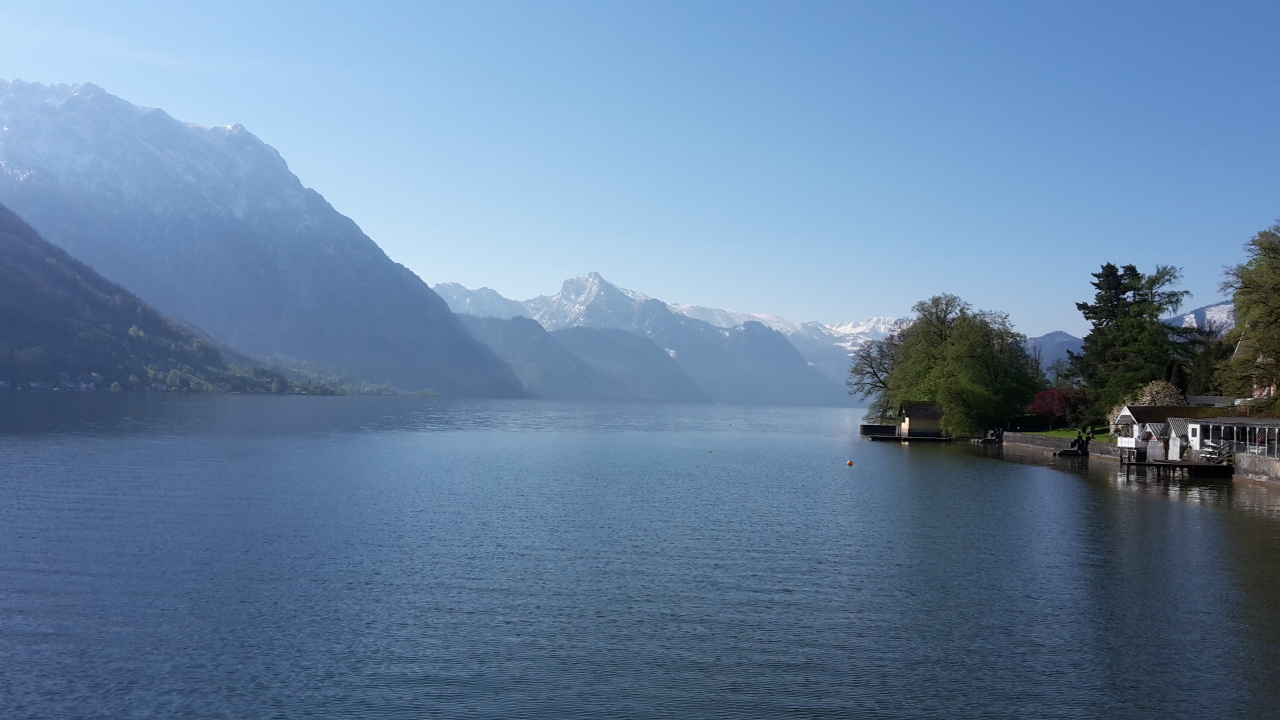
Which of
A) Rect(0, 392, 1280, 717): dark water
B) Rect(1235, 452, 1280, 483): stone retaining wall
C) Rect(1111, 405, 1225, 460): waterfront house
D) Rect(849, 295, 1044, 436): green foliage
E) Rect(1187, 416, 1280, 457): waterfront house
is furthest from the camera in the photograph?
Rect(849, 295, 1044, 436): green foliage

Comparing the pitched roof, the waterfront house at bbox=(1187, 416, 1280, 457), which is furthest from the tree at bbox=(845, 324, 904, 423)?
the pitched roof

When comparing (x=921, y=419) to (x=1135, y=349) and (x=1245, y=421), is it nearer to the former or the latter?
(x=1135, y=349)

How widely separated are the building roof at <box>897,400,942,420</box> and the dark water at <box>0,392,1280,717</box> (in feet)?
178

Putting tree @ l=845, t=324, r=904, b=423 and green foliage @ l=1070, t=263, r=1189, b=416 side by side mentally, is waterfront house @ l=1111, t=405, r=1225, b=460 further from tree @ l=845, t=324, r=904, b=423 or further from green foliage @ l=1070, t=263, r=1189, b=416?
tree @ l=845, t=324, r=904, b=423

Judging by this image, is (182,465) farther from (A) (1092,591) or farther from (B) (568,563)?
(A) (1092,591)

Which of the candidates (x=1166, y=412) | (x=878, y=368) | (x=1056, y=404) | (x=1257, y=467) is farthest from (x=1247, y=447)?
(x=878, y=368)

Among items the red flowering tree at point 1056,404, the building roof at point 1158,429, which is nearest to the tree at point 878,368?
the red flowering tree at point 1056,404

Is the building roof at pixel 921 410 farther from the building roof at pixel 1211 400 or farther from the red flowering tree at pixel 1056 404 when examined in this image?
the building roof at pixel 1211 400

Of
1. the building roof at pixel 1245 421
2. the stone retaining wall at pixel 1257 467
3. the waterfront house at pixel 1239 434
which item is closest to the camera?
the stone retaining wall at pixel 1257 467

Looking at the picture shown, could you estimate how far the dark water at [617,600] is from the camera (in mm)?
18953

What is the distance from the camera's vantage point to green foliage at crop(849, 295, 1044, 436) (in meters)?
106

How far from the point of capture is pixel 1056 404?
358 ft

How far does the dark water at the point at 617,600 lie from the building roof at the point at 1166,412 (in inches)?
964

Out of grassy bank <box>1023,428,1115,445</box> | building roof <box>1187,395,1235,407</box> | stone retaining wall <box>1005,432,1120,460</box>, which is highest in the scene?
building roof <box>1187,395,1235,407</box>
